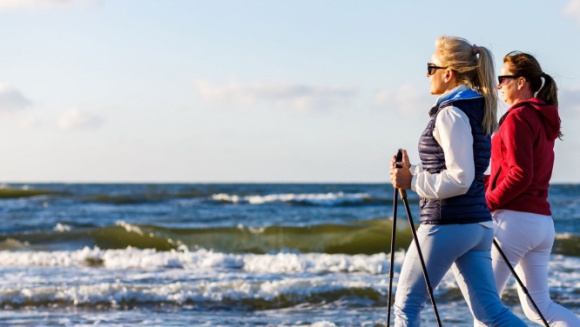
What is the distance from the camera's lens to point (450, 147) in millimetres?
3449

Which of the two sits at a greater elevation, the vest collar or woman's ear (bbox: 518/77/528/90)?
woman's ear (bbox: 518/77/528/90)

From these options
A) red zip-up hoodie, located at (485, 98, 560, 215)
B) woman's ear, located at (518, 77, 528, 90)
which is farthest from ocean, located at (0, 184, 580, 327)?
woman's ear, located at (518, 77, 528, 90)

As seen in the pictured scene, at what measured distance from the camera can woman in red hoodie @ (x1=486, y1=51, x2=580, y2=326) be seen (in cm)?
409

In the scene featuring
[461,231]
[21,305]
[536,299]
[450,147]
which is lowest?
[21,305]

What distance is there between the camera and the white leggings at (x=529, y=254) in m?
4.17

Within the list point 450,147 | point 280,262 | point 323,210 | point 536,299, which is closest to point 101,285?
point 280,262

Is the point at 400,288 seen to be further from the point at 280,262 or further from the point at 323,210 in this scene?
the point at 323,210

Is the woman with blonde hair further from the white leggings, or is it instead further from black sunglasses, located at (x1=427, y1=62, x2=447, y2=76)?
the white leggings

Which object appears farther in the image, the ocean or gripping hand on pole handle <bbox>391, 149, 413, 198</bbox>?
the ocean

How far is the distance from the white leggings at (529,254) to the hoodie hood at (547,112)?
18.7 inches

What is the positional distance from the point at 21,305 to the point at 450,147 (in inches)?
248

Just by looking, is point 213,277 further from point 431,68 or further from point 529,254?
point 431,68

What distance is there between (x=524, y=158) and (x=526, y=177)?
0.10 m

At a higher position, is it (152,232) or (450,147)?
(450,147)
